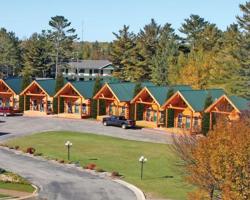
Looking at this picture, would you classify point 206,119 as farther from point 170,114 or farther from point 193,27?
point 193,27

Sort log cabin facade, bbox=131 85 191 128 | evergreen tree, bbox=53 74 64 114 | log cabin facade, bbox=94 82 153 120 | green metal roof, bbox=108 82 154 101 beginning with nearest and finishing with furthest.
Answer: log cabin facade, bbox=131 85 191 128 < green metal roof, bbox=108 82 154 101 < log cabin facade, bbox=94 82 153 120 < evergreen tree, bbox=53 74 64 114

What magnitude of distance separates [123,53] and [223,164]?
77165 mm

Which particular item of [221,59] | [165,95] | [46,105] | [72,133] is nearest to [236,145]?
[72,133]

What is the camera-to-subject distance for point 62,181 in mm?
37812

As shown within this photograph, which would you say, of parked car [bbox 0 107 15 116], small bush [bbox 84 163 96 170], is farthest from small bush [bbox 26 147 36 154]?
parked car [bbox 0 107 15 116]

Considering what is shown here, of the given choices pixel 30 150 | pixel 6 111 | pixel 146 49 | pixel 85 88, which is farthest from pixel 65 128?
pixel 146 49

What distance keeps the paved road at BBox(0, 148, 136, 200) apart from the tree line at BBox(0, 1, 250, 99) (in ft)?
92.1

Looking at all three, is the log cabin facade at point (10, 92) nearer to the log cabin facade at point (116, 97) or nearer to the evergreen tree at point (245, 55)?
the log cabin facade at point (116, 97)

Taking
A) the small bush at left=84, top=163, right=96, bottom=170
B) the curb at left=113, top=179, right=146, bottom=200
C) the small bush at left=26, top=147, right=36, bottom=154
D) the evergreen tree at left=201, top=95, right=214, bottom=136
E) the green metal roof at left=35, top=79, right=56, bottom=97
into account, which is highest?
the green metal roof at left=35, top=79, right=56, bottom=97

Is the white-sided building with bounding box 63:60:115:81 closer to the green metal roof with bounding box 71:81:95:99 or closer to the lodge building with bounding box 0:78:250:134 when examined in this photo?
the lodge building with bounding box 0:78:250:134

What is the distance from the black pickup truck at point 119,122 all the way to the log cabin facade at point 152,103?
9.27ft

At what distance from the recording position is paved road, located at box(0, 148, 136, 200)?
33.6m

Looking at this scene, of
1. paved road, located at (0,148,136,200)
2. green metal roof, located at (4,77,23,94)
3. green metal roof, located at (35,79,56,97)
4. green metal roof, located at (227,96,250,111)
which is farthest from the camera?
green metal roof, located at (4,77,23,94)

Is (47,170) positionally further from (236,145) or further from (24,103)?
(24,103)
